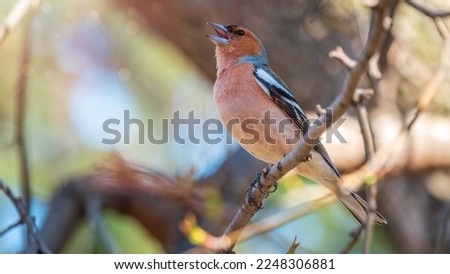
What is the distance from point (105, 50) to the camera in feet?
12.4

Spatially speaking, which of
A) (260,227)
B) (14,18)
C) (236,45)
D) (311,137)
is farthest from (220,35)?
(311,137)

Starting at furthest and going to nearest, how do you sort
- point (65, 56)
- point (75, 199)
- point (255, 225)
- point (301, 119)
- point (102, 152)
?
point (65, 56)
point (75, 199)
point (102, 152)
point (301, 119)
point (255, 225)

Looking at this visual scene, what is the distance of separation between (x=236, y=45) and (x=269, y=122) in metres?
0.50

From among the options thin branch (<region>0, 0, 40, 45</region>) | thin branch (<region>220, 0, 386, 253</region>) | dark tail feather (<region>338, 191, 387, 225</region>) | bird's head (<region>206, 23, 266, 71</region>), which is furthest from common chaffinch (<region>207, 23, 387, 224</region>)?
thin branch (<region>0, 0, 40, 45</region>)

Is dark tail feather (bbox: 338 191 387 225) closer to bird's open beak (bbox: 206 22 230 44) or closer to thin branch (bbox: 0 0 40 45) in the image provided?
bird's open beak (bbox: 206 22 230 44)

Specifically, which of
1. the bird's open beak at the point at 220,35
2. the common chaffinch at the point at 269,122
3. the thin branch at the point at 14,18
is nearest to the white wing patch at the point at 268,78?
the common chaffinch at the point at 269,122

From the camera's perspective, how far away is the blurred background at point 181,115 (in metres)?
3.26

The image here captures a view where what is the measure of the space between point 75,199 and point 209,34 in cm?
106

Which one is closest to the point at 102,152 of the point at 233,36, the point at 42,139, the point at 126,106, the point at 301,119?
the point at 126,106

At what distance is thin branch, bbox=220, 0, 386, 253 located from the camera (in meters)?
1.59

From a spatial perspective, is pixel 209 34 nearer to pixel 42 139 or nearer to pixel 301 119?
pixel 301 119

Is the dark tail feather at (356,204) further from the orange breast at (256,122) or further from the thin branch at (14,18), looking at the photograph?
the thin branch at (14,18)
